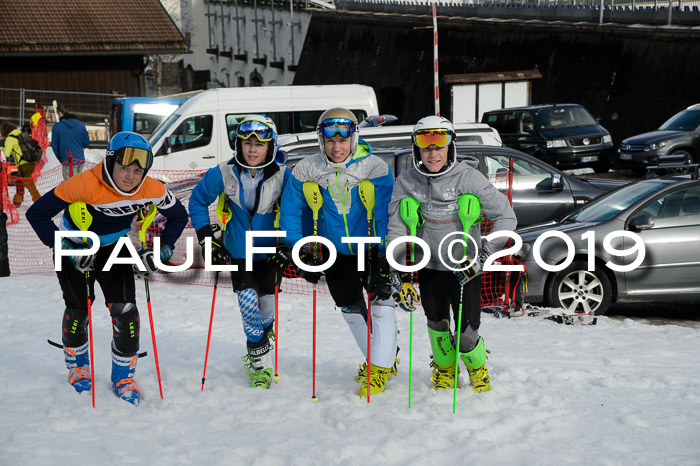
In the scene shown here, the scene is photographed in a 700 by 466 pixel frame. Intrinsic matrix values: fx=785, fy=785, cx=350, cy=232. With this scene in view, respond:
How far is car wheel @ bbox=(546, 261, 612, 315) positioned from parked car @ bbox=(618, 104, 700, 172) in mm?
11544

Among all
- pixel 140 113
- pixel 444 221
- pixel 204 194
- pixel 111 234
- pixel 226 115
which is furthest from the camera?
pixel 140 113

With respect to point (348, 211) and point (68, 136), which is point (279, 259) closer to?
point (348, 211)

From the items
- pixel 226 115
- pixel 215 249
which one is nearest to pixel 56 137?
pixel 226 115

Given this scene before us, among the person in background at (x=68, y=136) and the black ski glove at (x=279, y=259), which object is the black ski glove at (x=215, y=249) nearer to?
the black ski glove at (x=279, y=259)

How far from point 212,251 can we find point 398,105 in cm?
3129

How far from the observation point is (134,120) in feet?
69.7

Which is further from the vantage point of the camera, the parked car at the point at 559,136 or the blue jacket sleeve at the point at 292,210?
the parked car at the point at 559,136

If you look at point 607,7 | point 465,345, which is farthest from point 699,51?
point 465,345

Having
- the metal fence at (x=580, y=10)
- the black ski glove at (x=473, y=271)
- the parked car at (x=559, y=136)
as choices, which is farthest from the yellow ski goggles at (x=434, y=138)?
the metal fence at (x=580, y=10)

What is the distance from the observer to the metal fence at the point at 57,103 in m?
29.5

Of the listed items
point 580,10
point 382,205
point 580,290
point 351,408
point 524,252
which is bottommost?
point 351,408

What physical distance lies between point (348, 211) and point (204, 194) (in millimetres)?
1097

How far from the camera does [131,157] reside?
16.9 feet

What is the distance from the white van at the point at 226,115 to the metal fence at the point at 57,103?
14.7m
